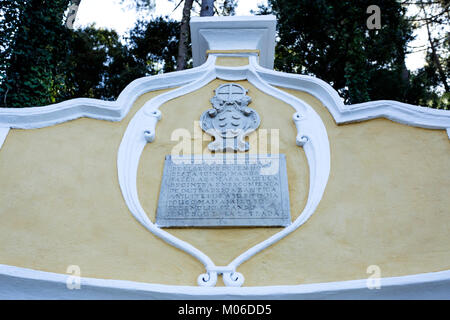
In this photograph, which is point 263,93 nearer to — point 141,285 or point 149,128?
point 149,128

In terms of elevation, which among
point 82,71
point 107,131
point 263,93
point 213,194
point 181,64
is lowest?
point 213,194

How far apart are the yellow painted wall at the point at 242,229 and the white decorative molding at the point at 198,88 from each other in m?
0.06

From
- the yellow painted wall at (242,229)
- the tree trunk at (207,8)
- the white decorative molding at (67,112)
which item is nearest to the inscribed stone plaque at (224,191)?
the yellow painted wall at (242,229)

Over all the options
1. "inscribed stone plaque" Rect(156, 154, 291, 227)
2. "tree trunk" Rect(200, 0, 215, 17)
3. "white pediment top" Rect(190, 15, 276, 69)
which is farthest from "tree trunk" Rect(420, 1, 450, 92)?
"inscribed stone plaque" Rect(156, 154, 291, 227)

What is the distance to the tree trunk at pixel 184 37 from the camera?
9962 millimetres

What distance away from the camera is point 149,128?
4.32 m

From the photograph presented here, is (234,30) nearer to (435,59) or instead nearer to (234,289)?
(234,289)

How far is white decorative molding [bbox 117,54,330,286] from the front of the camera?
11.2 ft

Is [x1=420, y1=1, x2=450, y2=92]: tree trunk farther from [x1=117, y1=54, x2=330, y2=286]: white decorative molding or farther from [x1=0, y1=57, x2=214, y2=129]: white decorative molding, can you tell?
[x1=0, y1=57, x2=214, y2=129]: white decorative molding

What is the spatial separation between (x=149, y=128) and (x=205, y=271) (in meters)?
1.62

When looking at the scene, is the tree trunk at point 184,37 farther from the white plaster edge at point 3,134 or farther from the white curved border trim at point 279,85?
the white plaster edge at point 3,134

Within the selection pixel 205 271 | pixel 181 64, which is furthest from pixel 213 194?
pixel 181 64

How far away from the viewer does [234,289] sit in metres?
3.16

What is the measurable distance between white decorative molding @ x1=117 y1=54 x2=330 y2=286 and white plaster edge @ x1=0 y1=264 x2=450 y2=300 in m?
0.16
